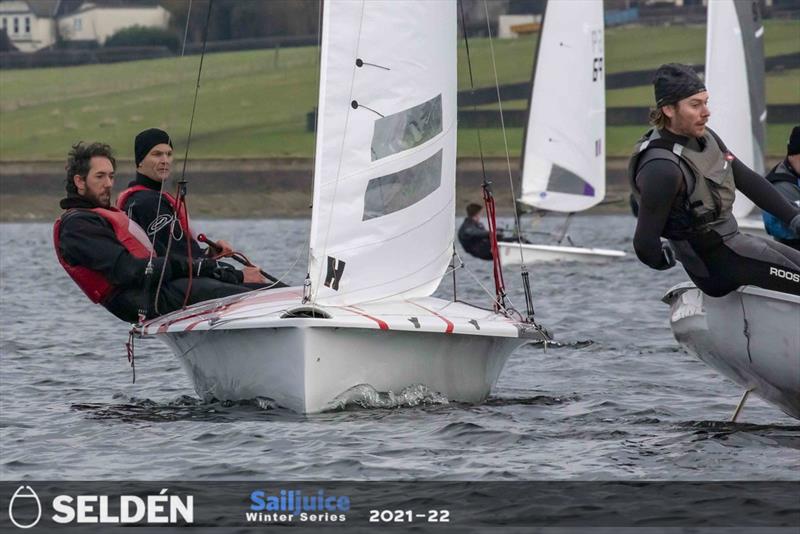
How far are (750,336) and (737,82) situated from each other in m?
19.7

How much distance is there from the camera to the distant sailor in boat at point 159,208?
10859mm

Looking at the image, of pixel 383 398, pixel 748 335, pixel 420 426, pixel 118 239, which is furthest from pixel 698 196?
pixel 118 239

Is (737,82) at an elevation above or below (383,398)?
above

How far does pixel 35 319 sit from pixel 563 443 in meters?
10.9

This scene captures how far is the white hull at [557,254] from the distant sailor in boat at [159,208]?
16889mm

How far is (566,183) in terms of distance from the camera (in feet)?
100

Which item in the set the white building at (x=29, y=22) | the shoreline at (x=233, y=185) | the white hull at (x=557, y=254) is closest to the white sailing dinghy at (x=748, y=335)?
the white hull at (x=557, y=254)

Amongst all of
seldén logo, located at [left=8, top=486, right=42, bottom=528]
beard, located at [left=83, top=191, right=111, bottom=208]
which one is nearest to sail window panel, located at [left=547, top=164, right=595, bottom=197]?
beard, located at [left=83, top=191, right=111, bottom=208]

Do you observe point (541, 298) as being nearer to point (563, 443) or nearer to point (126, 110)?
point (563, 443)

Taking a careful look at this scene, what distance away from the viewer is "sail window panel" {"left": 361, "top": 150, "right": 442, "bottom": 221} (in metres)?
10.6

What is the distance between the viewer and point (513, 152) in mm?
75688

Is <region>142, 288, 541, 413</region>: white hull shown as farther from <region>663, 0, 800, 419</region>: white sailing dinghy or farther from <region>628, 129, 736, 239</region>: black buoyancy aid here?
<region>628, 129, 736, 239</region>: black buoyancy aid

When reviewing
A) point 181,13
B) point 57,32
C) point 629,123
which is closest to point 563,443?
point 629,123

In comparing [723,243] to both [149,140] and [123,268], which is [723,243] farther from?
[149,140]
